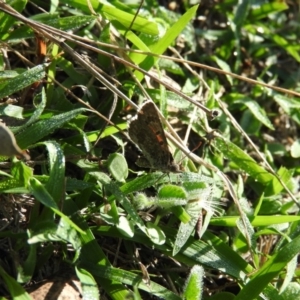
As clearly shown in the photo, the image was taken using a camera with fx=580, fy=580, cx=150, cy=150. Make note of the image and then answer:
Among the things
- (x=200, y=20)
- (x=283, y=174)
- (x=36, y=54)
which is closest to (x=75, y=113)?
(x=36, y=54)

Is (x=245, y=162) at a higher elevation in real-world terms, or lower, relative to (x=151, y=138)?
lower

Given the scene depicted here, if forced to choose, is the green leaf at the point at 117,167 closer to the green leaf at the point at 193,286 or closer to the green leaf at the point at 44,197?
the green leaf at the point at 44,197

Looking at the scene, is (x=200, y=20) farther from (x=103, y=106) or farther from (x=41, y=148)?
(x=41, y=148)

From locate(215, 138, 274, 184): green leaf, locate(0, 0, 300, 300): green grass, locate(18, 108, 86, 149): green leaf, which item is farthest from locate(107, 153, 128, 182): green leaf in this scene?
locate(215, 138, 274, 184): green leaf

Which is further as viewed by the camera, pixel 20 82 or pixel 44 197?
pixel 20 82

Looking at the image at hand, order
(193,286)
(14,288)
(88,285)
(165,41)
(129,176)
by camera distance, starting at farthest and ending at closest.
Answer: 1. (165,41)
2. (129,176)
3. (193,286)
4. (88,285)
5. (14,288)

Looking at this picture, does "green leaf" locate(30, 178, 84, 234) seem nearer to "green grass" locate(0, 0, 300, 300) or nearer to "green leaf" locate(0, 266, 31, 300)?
"green grass" locate(0, 0, 300, 300)

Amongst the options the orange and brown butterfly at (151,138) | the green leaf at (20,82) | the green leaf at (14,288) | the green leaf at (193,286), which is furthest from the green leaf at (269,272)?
the green leaf at (20,82)

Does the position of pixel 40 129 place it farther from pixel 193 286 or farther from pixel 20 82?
pixel 193 286

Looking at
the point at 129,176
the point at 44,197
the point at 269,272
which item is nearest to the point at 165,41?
the point at 129,176
